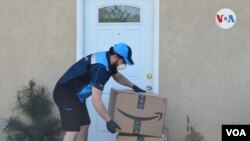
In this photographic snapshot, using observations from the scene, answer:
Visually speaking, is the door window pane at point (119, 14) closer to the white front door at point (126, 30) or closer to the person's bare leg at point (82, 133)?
the white front door at point (126, 30)

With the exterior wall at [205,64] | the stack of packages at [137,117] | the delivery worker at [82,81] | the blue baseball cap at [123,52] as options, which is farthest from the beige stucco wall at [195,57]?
the blue baseball cap at [123,52]

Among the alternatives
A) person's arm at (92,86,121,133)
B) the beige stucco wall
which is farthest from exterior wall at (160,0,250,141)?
person's arm at (92,86,121,133)

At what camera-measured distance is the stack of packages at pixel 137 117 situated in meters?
5.41

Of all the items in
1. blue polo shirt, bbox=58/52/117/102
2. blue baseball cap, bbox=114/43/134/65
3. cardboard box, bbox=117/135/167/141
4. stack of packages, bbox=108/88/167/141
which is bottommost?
cardboard box, bbox=117/135/167/141

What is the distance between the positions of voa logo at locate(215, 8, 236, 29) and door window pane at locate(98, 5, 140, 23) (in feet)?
3.86

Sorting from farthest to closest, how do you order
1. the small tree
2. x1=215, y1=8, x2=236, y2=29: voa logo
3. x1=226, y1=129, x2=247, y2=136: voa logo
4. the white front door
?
the white front door
the small tree
x1=215, y1=8, x2=236, y2=29: voa logo
x1=226, y1=129, x2=247, y2=136: voa logo

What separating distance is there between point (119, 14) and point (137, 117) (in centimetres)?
208

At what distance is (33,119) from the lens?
6914 millimetres

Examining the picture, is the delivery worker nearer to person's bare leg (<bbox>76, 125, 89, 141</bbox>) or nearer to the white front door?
person's bare leg (<bbox>76, 125, 89, 141</bbox>)

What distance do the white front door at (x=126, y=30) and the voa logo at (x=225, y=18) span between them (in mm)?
964

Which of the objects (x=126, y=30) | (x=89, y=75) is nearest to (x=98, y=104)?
(x=89, y=75)

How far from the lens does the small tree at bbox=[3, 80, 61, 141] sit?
680cm

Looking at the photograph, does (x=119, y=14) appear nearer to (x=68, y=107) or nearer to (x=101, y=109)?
(x=68, y=107)

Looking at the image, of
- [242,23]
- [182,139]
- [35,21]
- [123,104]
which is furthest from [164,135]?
[35,21]
